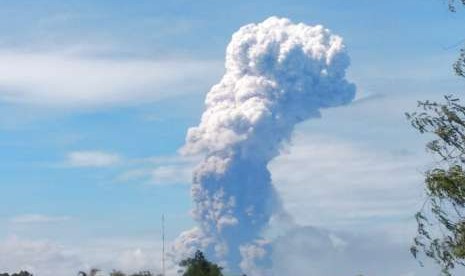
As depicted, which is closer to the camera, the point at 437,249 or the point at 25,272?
the point at 437,249

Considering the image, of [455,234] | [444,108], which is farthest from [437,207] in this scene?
[444,108]

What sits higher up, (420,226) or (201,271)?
(201,271)

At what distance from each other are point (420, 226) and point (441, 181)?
68.9 inches

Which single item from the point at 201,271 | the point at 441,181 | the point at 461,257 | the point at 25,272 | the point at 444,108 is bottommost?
the point at 461,257

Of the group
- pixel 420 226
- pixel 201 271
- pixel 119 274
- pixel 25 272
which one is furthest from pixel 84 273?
pixel 420 226

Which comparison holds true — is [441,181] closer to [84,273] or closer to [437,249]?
[437,249]

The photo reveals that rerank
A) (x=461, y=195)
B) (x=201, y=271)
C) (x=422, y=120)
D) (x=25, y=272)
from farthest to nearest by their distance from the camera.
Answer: (x=25, y=272)
(x=201, y=271)
(x=422, y=120)
(x=461, y=195)

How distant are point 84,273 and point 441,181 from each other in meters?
86.3

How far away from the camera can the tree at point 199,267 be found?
106 meters

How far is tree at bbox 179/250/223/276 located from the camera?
106m

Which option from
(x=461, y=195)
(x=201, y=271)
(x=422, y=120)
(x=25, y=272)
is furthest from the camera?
(x=25, y=272)

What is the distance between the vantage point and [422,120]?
1009 inches

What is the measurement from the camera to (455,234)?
80.3 feet

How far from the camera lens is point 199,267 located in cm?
10688
